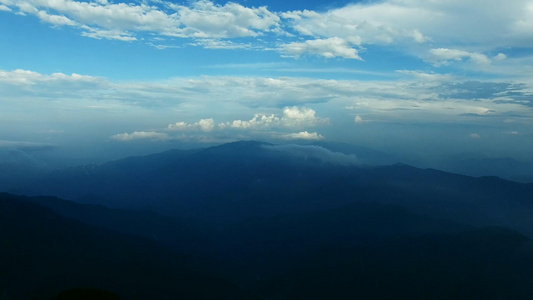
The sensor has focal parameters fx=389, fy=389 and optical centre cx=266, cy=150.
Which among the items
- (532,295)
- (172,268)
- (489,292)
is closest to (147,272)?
(172,268)

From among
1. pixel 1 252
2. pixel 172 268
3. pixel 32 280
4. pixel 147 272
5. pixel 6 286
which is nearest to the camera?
pixel 6 286

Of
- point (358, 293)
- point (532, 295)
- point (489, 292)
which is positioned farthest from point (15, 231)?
point (532, 295)

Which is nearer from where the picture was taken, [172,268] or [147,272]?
[147,272]

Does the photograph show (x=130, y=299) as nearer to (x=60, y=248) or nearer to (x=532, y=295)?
(x=60, y=248)

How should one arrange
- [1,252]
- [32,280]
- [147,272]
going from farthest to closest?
[147,272] < [1,252] < [32,280]

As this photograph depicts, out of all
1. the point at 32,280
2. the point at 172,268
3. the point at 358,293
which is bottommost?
the point at 358,293

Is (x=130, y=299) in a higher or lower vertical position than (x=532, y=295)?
higher

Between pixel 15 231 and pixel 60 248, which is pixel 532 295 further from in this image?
pixel 15 231
